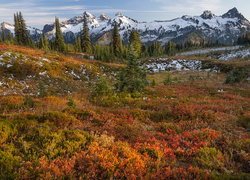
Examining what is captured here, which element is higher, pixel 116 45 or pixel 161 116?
pixel 161 116

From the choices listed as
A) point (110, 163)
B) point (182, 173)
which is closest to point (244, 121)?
point (182, 173)

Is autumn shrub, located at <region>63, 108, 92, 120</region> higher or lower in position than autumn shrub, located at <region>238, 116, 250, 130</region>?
higher

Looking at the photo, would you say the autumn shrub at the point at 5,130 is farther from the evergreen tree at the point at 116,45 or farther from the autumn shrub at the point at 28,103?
the evergreen tree at the point at 116,45

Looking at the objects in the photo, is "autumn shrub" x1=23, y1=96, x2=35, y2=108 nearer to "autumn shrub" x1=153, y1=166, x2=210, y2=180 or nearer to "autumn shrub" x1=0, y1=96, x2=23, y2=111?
"autumn shrub" x1=0, y1=96, x2=23, y2=111

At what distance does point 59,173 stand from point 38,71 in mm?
35189

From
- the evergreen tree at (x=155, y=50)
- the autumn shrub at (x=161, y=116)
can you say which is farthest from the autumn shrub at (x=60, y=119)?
the evergreen tree at (x=155, y=50)

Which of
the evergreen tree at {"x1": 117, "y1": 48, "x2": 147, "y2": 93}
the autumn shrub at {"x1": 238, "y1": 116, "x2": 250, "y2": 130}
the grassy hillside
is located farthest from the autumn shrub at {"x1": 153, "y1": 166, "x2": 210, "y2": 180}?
the evergreen tree at {"x1": 117, "y1": 48, "x2": 147, "y2": 93}

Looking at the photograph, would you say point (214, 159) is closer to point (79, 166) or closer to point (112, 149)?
point (112, 149)

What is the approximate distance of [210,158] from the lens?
8672 mm

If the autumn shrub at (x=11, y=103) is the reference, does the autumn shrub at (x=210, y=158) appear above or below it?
above

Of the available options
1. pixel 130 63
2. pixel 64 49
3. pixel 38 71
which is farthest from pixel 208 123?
pixel 64 49

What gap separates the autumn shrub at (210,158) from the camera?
8277 millimetres

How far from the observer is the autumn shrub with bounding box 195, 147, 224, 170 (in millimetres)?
8277

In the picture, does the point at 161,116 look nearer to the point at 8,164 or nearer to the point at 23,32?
the point at 8,164
